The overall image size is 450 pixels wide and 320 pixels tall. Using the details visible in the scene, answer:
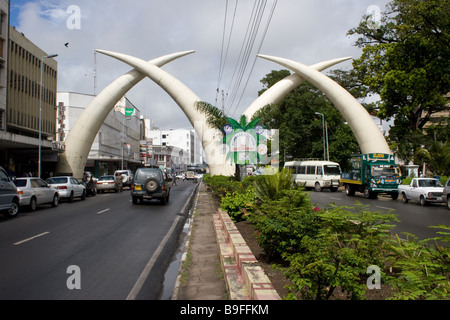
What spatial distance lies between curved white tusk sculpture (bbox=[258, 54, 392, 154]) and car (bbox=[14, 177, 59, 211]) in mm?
31980

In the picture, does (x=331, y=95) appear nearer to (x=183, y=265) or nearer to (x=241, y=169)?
(x=241, y=169)

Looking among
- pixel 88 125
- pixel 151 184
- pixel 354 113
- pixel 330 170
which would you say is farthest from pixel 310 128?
pixel 151 184

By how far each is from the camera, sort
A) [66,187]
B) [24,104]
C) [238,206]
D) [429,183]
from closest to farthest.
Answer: [238,206] → [429,183] → [66,187] → [24,104]

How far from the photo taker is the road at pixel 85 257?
18.8 feet

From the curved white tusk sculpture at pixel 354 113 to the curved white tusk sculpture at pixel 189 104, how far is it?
1327 centimetres

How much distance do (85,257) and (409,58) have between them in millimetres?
30558

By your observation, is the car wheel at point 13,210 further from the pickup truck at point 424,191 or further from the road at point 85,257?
the pickup truck at point 424,191

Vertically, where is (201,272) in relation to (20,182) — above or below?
below

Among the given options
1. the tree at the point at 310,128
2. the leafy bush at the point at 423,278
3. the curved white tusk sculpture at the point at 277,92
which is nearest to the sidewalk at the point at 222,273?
the leafy bush at the point at 423,278

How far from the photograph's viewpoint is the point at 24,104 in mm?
37750

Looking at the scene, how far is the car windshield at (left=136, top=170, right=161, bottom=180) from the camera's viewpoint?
20.8 metres

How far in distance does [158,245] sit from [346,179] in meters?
23.4

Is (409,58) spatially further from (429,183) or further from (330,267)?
(330,267)
